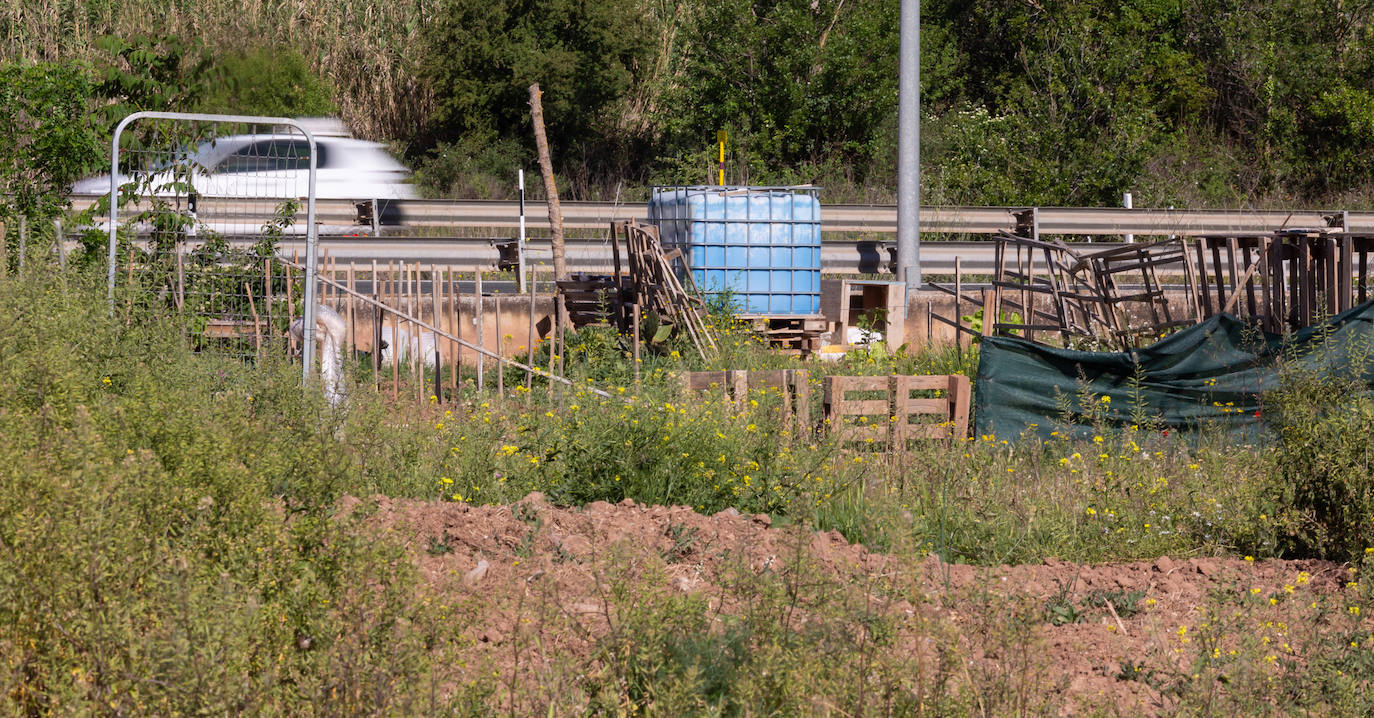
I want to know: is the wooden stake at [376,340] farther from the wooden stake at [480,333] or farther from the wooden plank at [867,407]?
the wooden plank at [867,407]

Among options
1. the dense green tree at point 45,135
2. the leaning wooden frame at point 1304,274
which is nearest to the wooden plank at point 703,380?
the leaning wooden frame at point 1304,274

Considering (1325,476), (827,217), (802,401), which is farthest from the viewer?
(827,217)

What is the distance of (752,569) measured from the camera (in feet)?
16.2

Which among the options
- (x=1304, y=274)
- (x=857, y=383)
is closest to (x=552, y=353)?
(x=857, y=383)

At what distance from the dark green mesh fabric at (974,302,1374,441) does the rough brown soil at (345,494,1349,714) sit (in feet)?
11.0

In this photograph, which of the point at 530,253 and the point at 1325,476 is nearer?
the point at 1325,476

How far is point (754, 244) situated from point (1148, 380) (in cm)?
441

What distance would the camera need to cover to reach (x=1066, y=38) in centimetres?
2320

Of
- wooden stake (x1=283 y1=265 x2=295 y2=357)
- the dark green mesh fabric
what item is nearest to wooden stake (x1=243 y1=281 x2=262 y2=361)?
wooden stake (x1=283 y1=265 x2=295 y2=357)

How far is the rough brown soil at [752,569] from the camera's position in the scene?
402 centimetres

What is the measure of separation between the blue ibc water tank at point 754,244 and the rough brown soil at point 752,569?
668 cm

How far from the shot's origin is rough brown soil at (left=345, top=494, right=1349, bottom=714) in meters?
Answer: 4.02

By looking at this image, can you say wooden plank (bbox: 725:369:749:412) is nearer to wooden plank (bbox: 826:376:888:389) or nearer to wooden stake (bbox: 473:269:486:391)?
wooden plank (bbox: 826:376:888:389)

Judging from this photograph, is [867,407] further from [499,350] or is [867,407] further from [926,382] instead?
[499,350]
